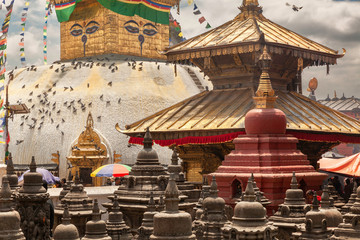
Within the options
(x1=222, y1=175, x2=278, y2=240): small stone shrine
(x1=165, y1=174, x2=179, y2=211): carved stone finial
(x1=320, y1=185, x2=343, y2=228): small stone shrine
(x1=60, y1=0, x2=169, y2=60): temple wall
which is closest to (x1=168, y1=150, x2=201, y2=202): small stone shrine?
(x1=320, y1=185, x2=343, y2=228): small stone shrine

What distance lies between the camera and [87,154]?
97.8ft

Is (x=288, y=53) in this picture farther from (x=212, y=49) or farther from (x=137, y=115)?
(x=137, y=115)

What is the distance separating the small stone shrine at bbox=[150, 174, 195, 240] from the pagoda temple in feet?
30.4

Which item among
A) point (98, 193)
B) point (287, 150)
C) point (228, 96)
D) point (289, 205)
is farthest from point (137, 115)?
point (289, 205)

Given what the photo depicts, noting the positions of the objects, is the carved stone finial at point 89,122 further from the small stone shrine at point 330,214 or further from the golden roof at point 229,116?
the small stone shrine at point 330,214

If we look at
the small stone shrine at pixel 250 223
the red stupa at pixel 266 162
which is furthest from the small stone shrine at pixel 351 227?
the red stupa at pixel 266 162

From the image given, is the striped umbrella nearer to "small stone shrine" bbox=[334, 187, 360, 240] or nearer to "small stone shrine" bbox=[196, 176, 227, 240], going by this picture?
"small stone shrine" bbox=[196, 176, 227, 240]

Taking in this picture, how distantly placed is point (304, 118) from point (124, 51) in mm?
20987

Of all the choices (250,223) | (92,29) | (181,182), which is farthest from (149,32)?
(250,223)

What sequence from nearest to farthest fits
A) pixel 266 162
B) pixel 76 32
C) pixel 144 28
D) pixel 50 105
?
pixel 266 162 < pixel 50 105 < pixel 144 28 < pixel 76 32

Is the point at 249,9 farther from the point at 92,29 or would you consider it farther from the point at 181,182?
the point at 92,29

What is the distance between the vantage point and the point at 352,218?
7.22 meters

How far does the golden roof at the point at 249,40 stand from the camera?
17.4 m

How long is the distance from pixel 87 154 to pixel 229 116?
14.2 meters
